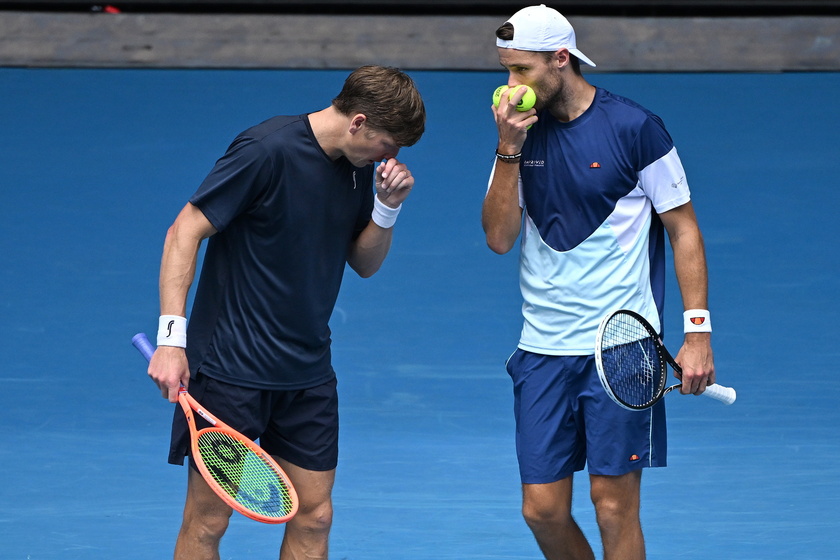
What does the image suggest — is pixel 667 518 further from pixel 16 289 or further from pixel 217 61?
pixel 217 61

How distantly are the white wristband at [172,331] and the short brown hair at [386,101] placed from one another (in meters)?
0.69

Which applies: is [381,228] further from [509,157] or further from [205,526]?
[205,526]

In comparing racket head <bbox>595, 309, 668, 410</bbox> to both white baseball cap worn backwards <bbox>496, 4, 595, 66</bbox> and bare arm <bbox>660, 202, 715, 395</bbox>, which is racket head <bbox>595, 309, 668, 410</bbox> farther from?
white baseball cap worn backwards <bbox>496, 4, 595, 66</bbox>

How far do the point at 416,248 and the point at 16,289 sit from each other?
2.01 m

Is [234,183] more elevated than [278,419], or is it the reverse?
[234,183]

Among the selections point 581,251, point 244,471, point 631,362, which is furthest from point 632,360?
point 244,471

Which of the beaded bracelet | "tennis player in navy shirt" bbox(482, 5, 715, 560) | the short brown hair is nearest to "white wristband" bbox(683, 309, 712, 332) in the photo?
"tennis player in navy shirt" bbox(482, 5, 715, 560)

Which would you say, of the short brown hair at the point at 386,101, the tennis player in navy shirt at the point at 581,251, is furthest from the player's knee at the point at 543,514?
the short brown hair at the point at 386,101

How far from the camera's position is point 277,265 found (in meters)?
3.24

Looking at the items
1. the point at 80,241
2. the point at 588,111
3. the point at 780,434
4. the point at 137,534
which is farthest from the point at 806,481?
the point at 80,241

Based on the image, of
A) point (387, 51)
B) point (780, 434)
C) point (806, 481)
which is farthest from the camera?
point (387, 51)

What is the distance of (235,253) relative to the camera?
128 inches

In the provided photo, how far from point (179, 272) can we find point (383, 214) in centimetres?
59

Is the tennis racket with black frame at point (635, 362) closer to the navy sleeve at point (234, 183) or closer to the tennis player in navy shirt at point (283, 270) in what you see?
the tennis player in navy shirt at point (283, 270)
